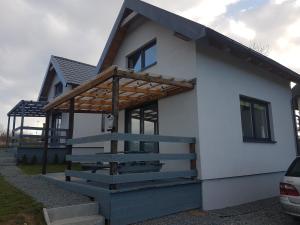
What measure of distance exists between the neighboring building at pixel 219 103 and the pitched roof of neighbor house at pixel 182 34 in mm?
28

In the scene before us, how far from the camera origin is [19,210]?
204 inches

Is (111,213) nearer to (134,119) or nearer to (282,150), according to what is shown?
(134,119)

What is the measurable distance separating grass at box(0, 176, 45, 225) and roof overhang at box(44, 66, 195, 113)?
2.97 m

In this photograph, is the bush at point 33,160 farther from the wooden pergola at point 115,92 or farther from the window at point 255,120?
the window at point 255,120

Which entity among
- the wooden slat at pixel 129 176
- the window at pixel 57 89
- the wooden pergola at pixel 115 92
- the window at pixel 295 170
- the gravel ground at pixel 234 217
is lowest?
the gravel ground at pixel 234 217

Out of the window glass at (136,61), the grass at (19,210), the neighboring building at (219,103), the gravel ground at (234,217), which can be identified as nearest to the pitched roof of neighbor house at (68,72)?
the window glass at (136,61)

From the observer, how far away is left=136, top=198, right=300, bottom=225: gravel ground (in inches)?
234

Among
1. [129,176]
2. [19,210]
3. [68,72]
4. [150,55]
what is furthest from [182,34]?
[68,72]

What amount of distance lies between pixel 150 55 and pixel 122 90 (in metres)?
3.01

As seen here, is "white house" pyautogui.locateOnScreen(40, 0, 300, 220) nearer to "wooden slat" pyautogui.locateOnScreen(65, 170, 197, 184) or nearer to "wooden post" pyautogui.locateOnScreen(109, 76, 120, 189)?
"wooden slat" pyautogui.locateOnScreen(65, 170, 197, 184)

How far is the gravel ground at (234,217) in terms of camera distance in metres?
5.95

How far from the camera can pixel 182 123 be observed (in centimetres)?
779

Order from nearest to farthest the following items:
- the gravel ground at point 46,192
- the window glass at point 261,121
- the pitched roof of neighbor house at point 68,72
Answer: the gravel ground at point 46,192
the window glass at point 261,121
the pitched roof of neighbor house at point 68,72

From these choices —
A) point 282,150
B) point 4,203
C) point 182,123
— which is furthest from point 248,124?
point 4,203
